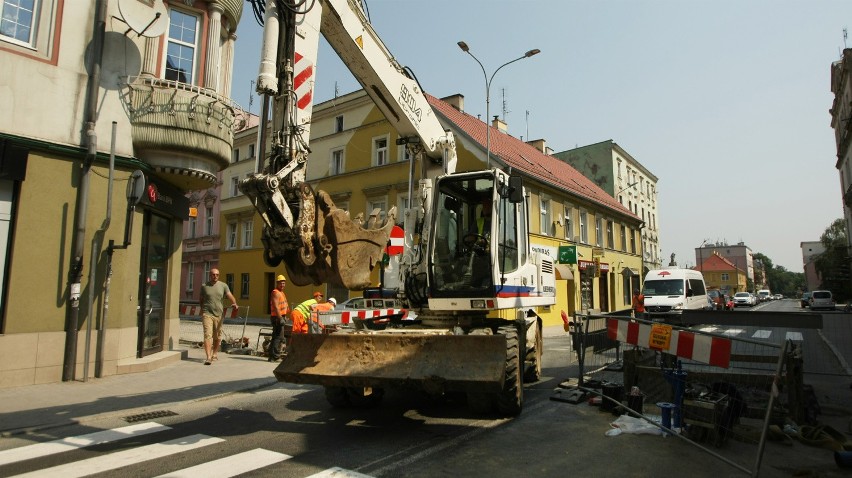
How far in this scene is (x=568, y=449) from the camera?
15.5ft

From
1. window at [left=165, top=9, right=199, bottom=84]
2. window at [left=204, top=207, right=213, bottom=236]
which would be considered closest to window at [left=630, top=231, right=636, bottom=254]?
window at [left=204, top=207, right=213, bottom=236]

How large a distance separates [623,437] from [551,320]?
757 inches

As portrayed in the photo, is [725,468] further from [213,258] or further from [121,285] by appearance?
[213,258]

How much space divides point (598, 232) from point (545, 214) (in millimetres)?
7539

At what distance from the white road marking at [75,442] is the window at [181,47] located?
7270 millimetres

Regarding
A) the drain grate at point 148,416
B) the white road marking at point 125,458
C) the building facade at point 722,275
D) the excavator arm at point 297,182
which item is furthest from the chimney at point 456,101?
the building facade at point 722,275

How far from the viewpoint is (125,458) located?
15.0ft

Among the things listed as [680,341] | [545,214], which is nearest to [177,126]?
[680,341]

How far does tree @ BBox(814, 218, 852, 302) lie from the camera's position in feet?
152

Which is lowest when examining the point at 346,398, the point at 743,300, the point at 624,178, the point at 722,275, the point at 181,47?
the point at 346,398

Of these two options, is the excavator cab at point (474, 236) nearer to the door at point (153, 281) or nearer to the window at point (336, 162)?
the door at point (153, 281)

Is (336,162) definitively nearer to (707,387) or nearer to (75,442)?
(75,442)

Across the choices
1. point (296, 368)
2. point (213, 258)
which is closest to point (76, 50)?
point (296, 368)

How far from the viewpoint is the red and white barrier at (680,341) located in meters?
4.80
